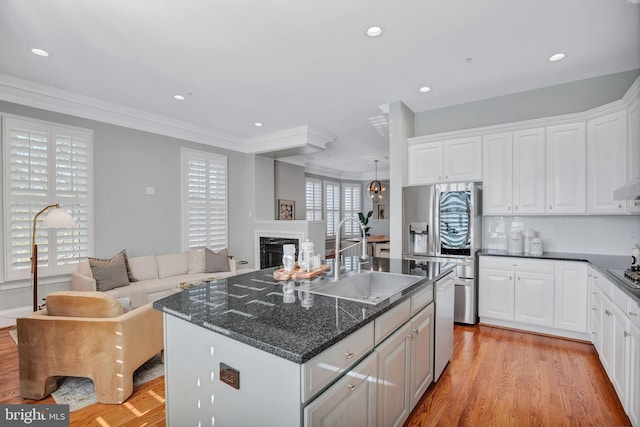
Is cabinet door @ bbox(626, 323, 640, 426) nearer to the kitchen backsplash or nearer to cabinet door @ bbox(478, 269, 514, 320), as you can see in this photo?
cabinet door @ bbox(478, 269, 514, 320)

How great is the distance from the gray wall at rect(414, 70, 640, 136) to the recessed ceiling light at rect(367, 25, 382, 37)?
214 centimetres

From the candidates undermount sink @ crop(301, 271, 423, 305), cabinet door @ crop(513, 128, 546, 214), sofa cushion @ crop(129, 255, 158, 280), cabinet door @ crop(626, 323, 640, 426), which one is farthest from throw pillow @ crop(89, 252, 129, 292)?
cabinet door @ crop(513, 128, 546, 214)

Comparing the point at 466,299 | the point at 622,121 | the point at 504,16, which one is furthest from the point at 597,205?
the point at 504,16

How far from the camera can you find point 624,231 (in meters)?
3.35

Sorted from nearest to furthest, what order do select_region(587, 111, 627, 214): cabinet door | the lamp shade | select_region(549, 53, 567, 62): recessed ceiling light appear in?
1. select_region(549, 53, 567, 62): recessed ceiling light
2. select_region(587, 111, 627, 214): cabinet door
3. the lamp shade

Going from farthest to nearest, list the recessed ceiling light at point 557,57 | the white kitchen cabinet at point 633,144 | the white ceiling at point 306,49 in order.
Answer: the recessed ceiling light at point 557,57 < the white kitchen cabinet at point 633,144 < the white ceiling at point 306,49

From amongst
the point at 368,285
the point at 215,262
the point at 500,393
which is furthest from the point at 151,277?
the point at 500,393

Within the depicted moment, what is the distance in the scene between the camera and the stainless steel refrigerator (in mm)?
3719

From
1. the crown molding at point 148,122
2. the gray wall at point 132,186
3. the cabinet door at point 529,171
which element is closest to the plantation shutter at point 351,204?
the crown molding at point 148,122

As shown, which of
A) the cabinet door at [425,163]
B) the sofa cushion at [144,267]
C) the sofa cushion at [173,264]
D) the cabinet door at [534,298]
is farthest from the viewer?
the sofa cushion at [173,264]

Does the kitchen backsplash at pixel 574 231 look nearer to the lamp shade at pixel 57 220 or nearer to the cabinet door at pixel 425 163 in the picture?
the cabinet door at pixel 425 163

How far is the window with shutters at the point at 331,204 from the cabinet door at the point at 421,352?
7604 millimetres

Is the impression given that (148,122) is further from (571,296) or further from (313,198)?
(571,296)

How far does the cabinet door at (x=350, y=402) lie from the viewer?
43.4 inches
